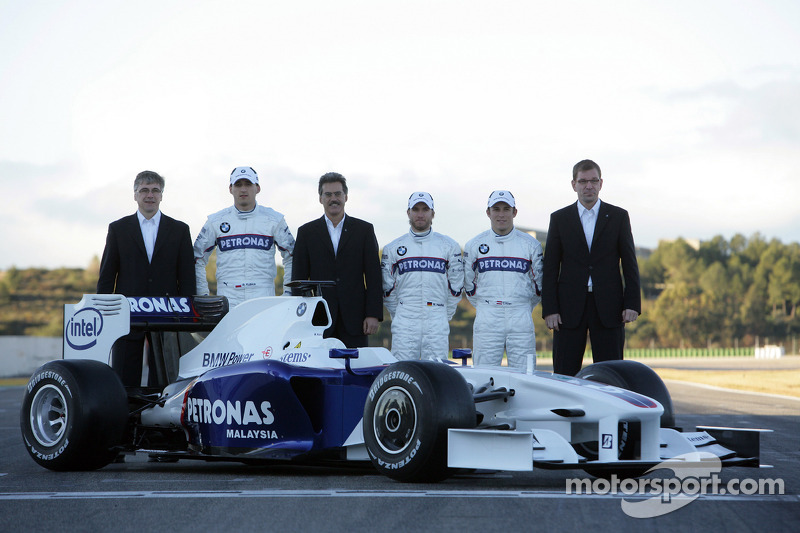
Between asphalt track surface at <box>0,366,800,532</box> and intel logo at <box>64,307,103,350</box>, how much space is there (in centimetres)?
116

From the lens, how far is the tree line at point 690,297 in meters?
99.9

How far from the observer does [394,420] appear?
20.9 ft

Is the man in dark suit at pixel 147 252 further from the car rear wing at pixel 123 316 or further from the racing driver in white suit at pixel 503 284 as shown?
the racing driver in white suit at pixel 503 284

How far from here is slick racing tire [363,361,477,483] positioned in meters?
6.02

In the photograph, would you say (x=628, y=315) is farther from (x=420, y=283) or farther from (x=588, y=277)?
(x=420, y=283)

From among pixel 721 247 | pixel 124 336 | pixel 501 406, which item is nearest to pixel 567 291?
pixel 501 406

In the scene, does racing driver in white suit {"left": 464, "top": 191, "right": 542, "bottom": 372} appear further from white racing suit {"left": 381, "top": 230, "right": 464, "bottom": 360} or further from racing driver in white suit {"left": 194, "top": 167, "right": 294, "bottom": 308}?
racing driver in white suit {"left": 194, "top": 167, "right": 294, "bottom": 308}

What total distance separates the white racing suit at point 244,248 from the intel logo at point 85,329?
142 cm

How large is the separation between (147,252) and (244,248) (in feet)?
3.02

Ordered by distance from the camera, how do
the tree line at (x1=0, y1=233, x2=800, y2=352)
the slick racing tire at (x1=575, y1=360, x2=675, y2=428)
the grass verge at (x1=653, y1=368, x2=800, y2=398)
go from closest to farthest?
the slick racing tire at (x1=575, y1=360, x2=675, y2=428) → the grass verge at (x1=653, y1=368, x2=800, y2=398) → the tree line at (x1=0, y1=233, x2=800, y2=352)

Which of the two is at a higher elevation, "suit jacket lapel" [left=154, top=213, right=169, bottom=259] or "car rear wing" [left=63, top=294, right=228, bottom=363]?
"suit jacket lapel" [left=154, top=213, right=169, bottom=259]

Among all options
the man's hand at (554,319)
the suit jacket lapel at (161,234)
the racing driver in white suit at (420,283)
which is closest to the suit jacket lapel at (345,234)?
the racing driver in white suit at (420,283)

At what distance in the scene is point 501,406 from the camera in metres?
6.68

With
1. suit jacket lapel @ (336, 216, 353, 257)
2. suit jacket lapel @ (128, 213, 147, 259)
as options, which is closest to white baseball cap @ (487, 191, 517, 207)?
Answer: suit jacket lapel @ (336, 216, 353, 257)
